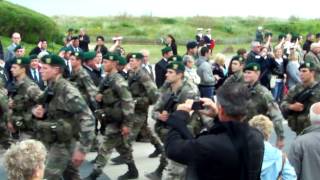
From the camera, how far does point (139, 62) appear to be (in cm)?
1070

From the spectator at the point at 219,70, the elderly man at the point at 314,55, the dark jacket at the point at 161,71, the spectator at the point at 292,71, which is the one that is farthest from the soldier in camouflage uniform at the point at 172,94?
the spectator at the point at 292,71

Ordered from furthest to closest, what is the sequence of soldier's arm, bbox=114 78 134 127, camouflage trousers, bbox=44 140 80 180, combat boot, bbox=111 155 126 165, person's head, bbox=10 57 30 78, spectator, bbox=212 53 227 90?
spectator, bbox=212 53 227 90
combat boot, bbox=111 155 126 165
person's head, bbox=10 57 30 78
soldier's arm, bbox=114 78 134 127
camouflage trousers, bbox=44 140 80 180

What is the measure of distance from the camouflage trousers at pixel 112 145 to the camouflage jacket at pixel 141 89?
0.88 meters

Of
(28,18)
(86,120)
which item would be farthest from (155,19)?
(86,120)

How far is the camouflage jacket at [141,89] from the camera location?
32.7 ft

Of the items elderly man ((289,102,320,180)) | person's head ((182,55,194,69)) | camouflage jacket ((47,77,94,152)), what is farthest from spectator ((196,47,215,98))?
elderly man ((289,102,320,180))

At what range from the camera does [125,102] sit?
898 centimetres

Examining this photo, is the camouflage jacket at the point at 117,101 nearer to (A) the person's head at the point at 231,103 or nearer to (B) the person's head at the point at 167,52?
(A) the person's head at the point at 231,103

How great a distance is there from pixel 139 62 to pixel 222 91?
639 cm

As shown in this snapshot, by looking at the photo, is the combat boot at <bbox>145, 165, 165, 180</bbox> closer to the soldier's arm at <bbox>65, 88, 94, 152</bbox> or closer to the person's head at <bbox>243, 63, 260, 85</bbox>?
the person's head at <bbox>243, 63, 260, 85</bbox>

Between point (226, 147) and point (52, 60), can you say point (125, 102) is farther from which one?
point (226, 147)

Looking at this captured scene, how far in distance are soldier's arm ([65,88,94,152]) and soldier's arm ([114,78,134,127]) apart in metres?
1.65

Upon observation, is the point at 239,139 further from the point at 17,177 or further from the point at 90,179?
the point at 90,179

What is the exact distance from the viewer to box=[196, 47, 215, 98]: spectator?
14148 millimetres
